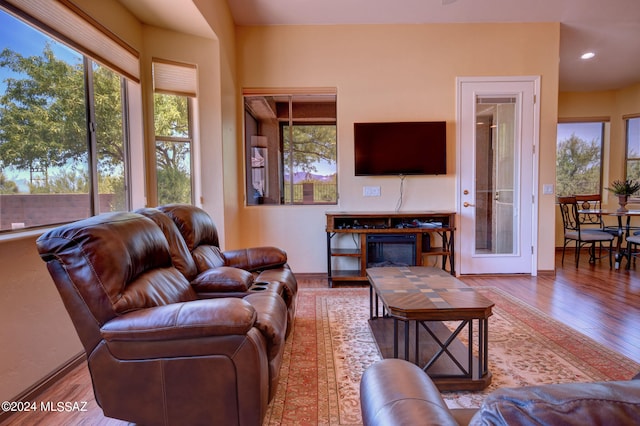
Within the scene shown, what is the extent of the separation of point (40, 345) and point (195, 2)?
281 centimetres

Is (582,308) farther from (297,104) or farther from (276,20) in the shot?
(276,20)

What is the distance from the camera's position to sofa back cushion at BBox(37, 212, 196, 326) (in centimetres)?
140

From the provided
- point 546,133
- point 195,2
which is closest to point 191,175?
point 195,2

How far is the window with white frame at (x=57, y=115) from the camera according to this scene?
6.38ft

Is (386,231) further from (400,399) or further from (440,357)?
(400,399)

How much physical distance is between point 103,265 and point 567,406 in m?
1.60

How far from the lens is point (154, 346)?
1.38 metres

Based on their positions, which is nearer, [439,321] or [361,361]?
[439,321]

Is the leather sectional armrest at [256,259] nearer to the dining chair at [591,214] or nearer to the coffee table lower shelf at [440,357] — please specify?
the coffee table lower shelf at [440,357]

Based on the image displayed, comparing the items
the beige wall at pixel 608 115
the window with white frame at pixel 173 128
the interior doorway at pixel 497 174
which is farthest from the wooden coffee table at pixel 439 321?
the beige wall at pixel 608 115

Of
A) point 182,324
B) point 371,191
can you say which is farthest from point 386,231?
point 182,324

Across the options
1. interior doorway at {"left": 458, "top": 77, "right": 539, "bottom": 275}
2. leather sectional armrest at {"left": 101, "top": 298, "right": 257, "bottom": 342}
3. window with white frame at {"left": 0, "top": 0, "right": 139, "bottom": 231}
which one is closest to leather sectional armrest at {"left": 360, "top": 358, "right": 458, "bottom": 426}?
leather sectional armrest at {"left": 101, "top": 298, "right": 257, "bottom": 342}

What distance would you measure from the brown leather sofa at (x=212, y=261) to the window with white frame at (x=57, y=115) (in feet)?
2.30

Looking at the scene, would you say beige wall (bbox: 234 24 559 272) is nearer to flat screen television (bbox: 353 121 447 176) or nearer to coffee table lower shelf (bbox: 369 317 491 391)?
flat screen television (bbox: 353 121 447 176)
